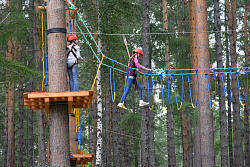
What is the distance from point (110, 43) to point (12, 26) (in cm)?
370

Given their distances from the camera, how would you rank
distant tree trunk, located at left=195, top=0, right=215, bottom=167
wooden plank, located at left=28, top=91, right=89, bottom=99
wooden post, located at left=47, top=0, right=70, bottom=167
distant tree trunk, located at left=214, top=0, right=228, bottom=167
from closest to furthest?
1. wooden plank, located at left=28, top=91, right=89, bottom=99
2. wooden post, located at left=47, top=0, right=70, bottom=167
3. distant tree trunk, located at left=195, top=0, right=215, bottom=167
4. distant tree trunk, located at left=214, top=0, right=228, bottom=167

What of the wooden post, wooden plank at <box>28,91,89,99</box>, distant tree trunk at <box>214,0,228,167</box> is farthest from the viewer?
distant tree trunk at <box>214,0,228,167</box>

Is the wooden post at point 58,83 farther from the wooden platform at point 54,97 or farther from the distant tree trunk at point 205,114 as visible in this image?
the distant tree trunk at point 205,114

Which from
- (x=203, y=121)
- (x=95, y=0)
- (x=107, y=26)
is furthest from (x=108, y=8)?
(x=203, y=121)

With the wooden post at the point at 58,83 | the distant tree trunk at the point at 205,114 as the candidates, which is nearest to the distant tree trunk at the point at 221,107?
the distant tree trunk at the point at 205,114

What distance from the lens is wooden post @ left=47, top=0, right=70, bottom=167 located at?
5199 millimetres

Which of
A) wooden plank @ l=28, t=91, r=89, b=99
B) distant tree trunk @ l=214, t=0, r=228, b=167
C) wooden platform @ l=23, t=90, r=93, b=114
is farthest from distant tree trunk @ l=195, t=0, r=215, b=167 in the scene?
wooden plank @ l=28, t=91, r=89, b=99

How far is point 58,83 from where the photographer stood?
5289 mm

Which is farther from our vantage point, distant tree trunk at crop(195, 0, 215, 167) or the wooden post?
distant tree trunk at crop(195, 0, 215, 167)

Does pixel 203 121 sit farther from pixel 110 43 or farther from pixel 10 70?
pixel 10 70

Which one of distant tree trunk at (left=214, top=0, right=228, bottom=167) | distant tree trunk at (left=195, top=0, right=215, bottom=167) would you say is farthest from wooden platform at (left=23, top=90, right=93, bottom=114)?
distant tree trunk at (left=214, top=0, right=228, bottom=167)

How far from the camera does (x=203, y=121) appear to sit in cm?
930

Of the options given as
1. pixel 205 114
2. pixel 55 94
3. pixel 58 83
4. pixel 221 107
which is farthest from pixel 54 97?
pixel 221 107

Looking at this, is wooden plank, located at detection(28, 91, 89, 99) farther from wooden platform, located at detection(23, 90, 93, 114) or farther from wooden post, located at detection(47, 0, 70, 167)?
wooden post, located at detection(47, 0, 70, 167)
